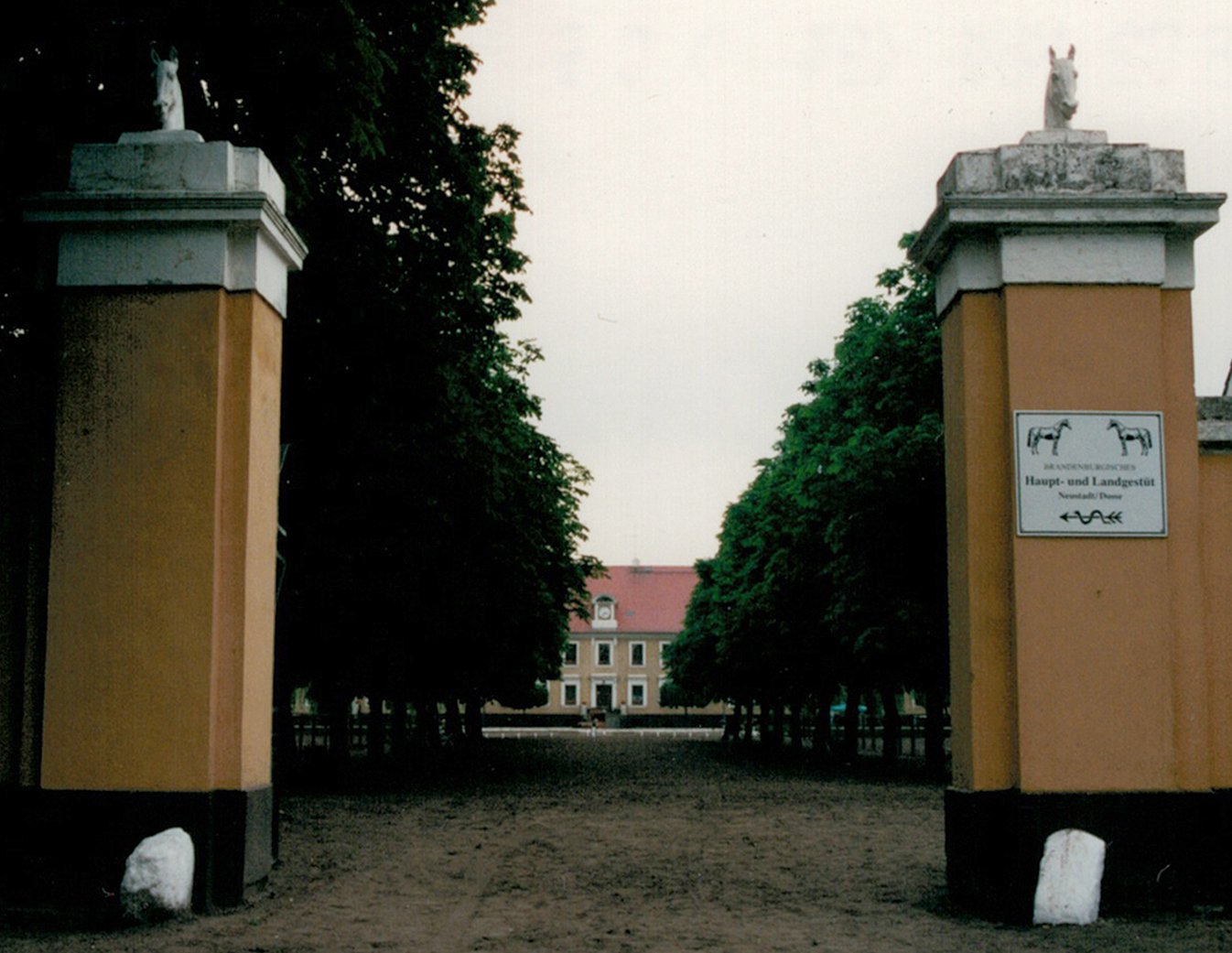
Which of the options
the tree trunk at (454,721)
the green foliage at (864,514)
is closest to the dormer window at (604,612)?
the tree trunk at (454,721)

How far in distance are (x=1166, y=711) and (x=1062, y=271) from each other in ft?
9.57

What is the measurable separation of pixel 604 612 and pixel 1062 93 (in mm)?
86867

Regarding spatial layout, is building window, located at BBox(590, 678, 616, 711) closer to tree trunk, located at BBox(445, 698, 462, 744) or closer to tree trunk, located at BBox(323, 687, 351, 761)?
tree trunk, located at BBox(445, 698, 462, 744)

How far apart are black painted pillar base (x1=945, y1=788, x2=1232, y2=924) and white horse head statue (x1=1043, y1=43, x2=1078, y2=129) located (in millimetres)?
4471

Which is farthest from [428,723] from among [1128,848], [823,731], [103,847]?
[1128,848]

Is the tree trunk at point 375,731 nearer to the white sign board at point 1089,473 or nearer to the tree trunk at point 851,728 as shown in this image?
the tree trunk at point 851,728

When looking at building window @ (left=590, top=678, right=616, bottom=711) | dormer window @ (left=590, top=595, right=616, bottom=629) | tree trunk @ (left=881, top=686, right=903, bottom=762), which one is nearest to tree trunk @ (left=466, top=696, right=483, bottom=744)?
tree trunk @ (left=881, top=686, right=903, bottom=762)

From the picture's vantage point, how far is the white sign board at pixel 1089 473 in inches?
351

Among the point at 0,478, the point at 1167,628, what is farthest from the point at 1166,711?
the point at 0,478

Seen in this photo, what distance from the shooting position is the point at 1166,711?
877 cm

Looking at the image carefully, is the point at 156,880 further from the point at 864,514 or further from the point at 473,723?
the point at 473,723

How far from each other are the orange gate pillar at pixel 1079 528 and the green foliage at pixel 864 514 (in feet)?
47.7

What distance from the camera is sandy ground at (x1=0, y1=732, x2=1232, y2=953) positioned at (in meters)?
8.19

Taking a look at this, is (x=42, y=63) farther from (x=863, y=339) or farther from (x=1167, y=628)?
(x=863, y=339)
